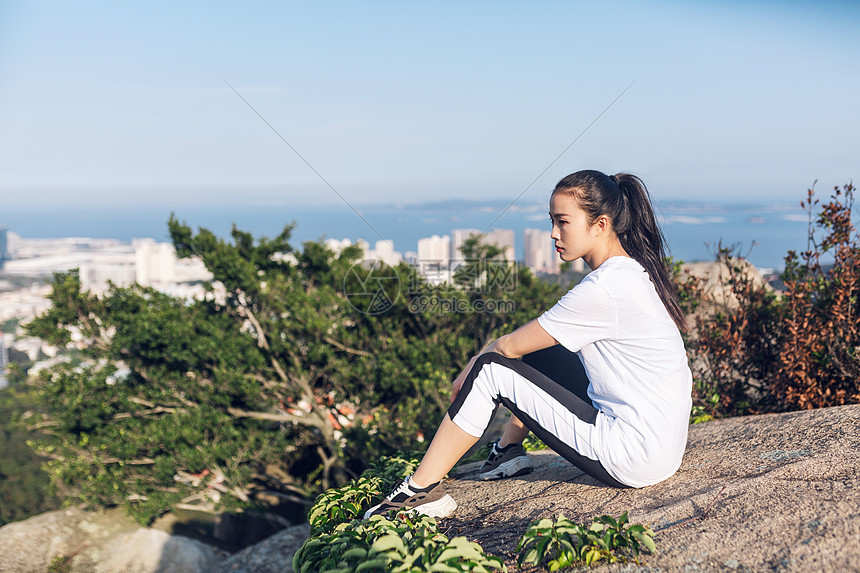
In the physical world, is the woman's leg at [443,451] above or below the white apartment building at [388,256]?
below

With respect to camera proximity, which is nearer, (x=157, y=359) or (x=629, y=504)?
(x=629, y=504)

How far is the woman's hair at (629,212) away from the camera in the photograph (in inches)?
100

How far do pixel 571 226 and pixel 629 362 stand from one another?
0.65 m

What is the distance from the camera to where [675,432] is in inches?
95.0

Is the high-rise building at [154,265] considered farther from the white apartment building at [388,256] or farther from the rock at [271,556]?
the rock at [271,556]

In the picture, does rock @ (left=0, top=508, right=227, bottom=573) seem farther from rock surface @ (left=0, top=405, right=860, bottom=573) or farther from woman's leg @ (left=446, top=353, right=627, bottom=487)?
woman's leg @ (left=446, top=353, right=627, bottom=487)

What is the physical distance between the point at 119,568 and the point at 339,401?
3826mm

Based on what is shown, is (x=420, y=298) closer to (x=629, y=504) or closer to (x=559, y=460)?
(x=559, y=460)

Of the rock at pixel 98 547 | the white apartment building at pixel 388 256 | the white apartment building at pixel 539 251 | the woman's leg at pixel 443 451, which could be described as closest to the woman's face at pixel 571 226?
the woman's leg at pixel 443 451

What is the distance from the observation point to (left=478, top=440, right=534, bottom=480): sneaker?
3.19m

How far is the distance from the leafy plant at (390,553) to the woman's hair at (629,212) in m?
1.47

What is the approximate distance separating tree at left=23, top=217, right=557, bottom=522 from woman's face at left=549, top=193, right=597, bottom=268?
17.1 ft

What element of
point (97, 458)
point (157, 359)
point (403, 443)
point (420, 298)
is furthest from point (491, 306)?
point (97, 458)

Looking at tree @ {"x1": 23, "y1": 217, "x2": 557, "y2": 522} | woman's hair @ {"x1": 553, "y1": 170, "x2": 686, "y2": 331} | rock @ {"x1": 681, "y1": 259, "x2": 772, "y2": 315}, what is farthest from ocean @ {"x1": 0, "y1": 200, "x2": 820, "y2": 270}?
tree @ {"x1": 23, "y1": 217, "x2": 557, "y2": 522}
